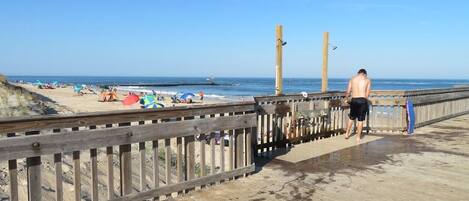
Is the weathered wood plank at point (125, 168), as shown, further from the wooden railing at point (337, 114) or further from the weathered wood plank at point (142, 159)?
the wooden railing at point (337, 114)

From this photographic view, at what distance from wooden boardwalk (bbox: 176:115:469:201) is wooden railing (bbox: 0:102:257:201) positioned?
1.29ft

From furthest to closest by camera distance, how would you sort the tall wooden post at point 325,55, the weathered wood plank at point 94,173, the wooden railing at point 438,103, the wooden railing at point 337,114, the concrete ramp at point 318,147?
the wooden railing at point 438,103 → the tall wooden post at point 325,55 → the wooden railing at point 337,114 → the concrete ramp at point 318,147 → the weathered wood plank at point 94,173

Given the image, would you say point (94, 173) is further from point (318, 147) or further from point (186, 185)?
point (318, 147)

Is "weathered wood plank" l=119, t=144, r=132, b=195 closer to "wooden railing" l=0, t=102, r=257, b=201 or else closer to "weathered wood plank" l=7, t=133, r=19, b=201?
"wooden railing" l=0, t=102, r=257, b=201

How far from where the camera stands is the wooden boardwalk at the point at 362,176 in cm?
477

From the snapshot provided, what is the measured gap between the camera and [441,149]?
7.66 metres

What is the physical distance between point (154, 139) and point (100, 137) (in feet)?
2.08

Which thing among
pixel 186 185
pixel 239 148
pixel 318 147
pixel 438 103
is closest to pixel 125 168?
pixel 186 185

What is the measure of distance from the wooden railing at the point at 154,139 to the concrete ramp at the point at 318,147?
0.22 m

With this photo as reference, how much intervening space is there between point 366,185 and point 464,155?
10.0 feet

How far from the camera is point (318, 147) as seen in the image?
771cm

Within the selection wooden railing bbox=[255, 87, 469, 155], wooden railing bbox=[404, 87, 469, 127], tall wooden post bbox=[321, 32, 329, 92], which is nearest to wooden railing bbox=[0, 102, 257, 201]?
wooden railing bbox=[255, 87, 469, 155]

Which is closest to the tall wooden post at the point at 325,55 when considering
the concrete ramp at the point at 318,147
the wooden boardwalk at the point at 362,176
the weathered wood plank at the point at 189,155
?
the concrete ramp at the point at 318,147

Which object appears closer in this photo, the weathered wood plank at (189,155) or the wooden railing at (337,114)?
the weathered wood plank at (189,155)
